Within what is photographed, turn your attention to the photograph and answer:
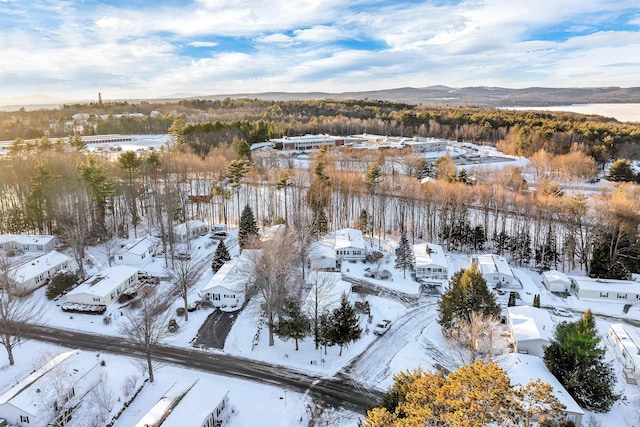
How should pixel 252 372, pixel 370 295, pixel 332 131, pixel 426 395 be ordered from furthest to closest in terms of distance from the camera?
pixel 332 131
pixel 370 295
pixel 252 372
pixel 426 395

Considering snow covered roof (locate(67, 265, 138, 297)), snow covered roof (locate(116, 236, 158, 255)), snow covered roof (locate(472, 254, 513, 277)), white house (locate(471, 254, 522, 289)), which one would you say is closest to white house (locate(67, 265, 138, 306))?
snow covered roof (locate(67, 265, 138, 297))

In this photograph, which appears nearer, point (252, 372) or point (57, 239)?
point (252, 372)

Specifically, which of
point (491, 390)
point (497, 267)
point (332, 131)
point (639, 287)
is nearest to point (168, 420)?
point (491, 390)

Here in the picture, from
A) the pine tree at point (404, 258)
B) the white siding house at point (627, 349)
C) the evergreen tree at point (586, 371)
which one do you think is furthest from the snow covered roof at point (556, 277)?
the evergreen tree at point (586, 371)

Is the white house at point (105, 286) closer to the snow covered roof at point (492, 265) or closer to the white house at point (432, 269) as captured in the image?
the white house at point (432, 269)

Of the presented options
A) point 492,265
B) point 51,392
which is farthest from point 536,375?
point 51,392

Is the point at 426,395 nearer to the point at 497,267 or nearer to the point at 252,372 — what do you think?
the point at 252,372
